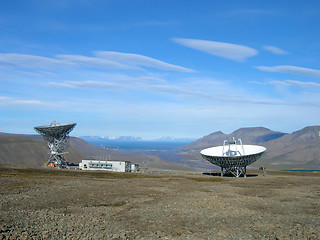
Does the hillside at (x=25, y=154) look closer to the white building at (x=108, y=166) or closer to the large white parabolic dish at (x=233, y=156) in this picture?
the white building at (x=108, y=166)

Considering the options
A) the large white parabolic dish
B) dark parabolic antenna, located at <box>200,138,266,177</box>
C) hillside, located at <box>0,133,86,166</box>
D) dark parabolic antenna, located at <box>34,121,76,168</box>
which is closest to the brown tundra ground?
the large white parabolic dish

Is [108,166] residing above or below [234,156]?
below

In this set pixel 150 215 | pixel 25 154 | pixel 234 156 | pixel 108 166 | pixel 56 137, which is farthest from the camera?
pixel 25 154

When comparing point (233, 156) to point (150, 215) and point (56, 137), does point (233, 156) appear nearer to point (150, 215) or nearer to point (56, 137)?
point (150, 215)

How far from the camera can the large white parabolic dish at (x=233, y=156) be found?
67.9 metres

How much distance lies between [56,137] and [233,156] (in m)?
56.4

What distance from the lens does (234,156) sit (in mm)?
67875

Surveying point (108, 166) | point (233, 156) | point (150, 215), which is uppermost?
point (233, 156)

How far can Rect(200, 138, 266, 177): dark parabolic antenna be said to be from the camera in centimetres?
6806

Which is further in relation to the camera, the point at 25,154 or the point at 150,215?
the point at 25,154

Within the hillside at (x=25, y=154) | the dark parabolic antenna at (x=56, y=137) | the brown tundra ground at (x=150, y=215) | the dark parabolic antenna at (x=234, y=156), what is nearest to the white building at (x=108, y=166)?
the dark parabolic antenna at (x=56, y=137)

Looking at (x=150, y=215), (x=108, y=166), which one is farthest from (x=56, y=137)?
(x=150, y=215)

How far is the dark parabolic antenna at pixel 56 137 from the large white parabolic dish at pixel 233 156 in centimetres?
4529

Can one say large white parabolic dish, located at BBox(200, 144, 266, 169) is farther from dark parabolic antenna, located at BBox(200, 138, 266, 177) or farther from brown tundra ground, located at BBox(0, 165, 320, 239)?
brown tundra ground, located at BBox(0, 165, 320, 239)
